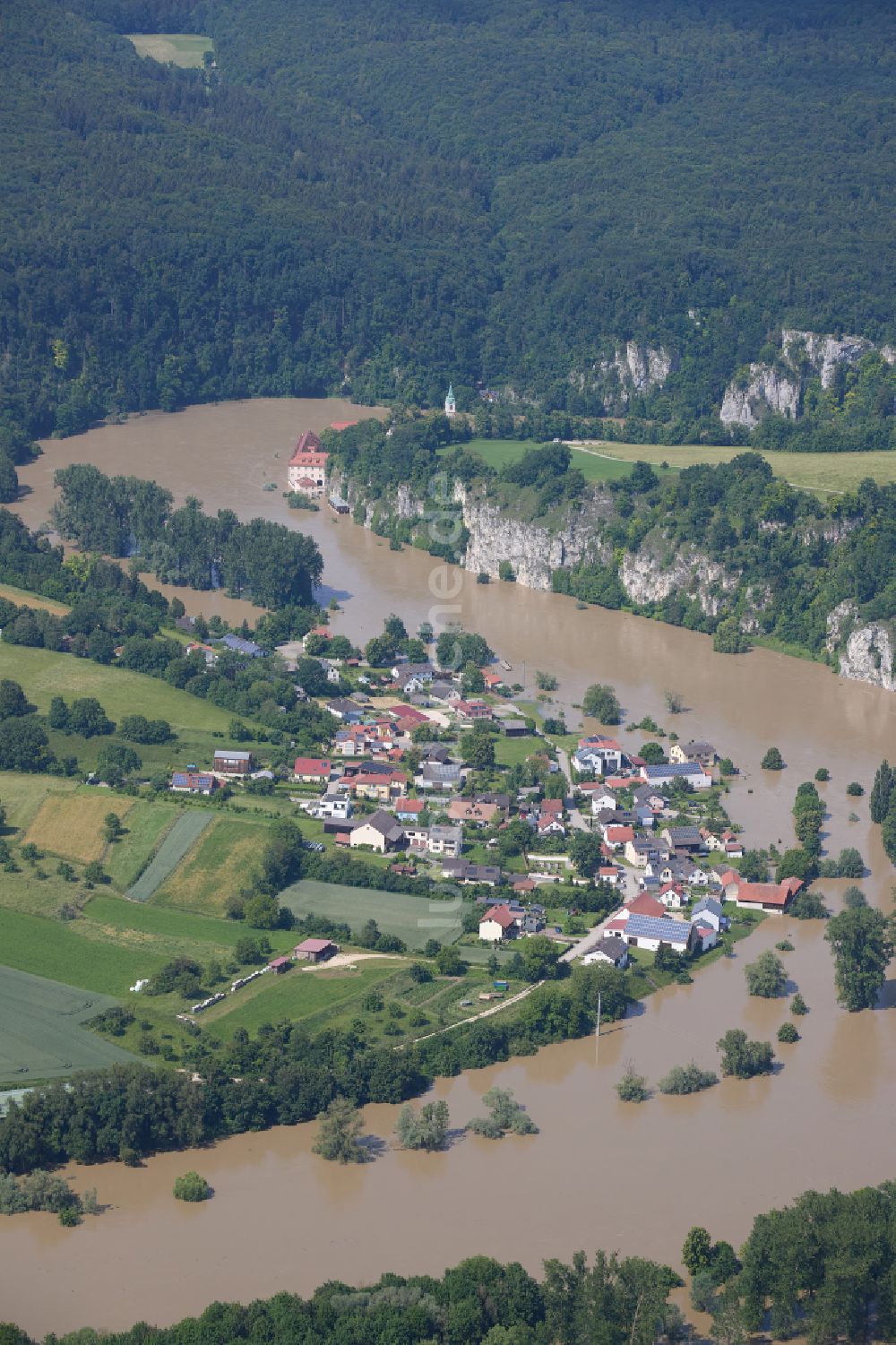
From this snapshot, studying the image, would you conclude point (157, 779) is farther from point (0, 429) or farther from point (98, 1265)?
point (0, 429)

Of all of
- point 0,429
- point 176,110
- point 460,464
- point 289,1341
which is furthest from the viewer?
point 176,110

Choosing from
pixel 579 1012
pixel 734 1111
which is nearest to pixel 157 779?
pixel 579 1012

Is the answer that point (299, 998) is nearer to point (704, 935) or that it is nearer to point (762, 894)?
point (704, 935)

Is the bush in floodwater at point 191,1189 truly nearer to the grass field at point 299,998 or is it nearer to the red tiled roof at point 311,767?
the grass field at point 299,998

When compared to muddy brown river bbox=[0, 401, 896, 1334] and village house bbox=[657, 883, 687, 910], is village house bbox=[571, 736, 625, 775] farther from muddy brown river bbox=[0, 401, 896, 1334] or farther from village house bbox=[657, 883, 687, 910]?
village house bbox=[657, 883, 687, 910]

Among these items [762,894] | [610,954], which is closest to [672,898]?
[762,894]

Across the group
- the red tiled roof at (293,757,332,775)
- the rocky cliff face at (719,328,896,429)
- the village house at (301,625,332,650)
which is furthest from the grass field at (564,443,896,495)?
the red tiled roof at (293,757,332,775)

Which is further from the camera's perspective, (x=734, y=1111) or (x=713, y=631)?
(x=713, y=631)
